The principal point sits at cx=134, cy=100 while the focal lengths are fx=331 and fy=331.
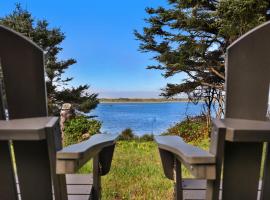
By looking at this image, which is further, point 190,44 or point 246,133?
point 190,44

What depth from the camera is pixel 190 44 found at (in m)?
9.48

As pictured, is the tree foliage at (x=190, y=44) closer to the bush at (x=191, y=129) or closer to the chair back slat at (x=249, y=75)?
the bush at (x=191, y=129)

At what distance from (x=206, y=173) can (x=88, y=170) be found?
2494 millimetres

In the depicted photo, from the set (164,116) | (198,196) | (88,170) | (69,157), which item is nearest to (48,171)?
(69,157)

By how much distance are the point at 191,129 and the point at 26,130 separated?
7.40m

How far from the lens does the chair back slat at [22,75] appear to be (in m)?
1.11

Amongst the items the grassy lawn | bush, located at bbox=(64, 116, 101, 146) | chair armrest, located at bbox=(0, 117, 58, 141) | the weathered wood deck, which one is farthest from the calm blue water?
chair armrest, located at bbox=(0, 117, 58, 141)

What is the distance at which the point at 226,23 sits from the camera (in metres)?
7.88

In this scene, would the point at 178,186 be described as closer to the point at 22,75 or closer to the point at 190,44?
the point at 22,75

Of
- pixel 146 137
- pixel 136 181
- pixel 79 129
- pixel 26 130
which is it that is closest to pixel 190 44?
pixel 146 137

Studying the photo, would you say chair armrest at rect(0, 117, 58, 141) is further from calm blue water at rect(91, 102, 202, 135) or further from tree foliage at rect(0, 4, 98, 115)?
tree foliage at rect(0, 4, 98, 115)

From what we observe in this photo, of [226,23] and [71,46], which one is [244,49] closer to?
[226,23]

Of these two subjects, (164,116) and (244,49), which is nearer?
Result: (244,49)

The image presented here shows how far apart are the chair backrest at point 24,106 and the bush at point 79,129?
5.22m
